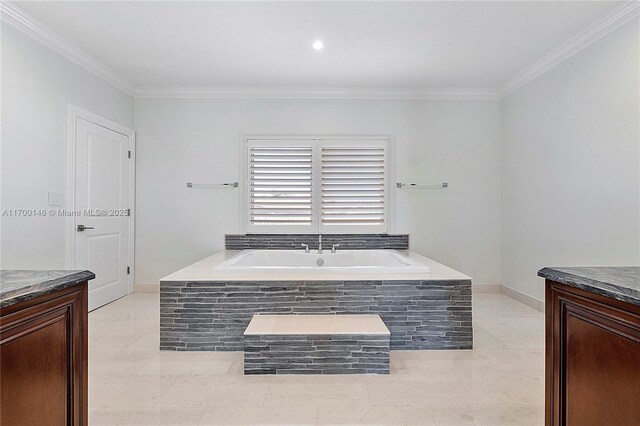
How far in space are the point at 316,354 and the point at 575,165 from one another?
2.67 metres

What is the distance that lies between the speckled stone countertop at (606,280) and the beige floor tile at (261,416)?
1.24m

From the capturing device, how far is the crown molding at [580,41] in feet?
8.49

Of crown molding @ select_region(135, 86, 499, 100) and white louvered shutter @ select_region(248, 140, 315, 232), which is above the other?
crown molding @ select_region(135, 86, 499, 100)

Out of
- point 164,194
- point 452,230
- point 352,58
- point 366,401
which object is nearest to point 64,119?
point 164,194

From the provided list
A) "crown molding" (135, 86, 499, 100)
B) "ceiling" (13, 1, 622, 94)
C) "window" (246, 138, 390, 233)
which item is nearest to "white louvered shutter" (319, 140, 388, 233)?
"window" (246, 138, 390, 233)

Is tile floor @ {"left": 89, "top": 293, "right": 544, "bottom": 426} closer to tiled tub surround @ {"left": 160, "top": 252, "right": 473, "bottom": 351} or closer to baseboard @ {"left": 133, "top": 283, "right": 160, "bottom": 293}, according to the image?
tiled tub surround @ {"left": 160, "top": 252, "right": 473, "bottom": 351}

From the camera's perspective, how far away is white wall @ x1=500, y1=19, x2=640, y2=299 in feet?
8.62

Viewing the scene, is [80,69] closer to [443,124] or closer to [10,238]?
[10,238]

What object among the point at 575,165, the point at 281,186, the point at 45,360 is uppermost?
the point at 575,165

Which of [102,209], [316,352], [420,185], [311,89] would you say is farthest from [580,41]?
[102,209]

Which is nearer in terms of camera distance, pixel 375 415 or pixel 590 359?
pixel 590 359

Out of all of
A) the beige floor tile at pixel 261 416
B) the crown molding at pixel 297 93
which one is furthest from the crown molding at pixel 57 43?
the beige floor tile at pixel 261 416

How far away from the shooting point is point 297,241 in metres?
4.27

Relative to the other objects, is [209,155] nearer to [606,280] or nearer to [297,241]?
[297,241]
